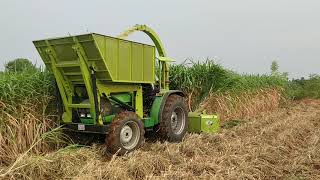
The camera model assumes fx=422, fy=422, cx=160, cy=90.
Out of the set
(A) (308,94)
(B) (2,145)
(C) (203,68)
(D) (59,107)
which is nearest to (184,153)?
(D) (59,107)

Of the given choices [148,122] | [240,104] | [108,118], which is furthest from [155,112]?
[240,104]

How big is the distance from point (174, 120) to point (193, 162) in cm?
262

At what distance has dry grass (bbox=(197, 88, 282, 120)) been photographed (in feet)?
40.0

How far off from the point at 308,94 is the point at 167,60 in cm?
2012

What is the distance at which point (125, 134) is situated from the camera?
7.04m

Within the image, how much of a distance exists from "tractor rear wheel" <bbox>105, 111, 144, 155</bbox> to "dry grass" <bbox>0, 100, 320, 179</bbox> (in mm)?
189

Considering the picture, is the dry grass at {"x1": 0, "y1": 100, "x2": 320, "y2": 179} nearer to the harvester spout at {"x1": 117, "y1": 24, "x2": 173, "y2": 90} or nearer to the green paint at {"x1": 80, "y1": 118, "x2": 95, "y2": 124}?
the green paint at {"x1": 80, "y1": 118, "x2": 95, "y2": 124}

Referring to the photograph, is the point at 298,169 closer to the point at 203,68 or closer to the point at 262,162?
the point at 262,162

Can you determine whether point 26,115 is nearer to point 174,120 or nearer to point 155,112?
point 155,112

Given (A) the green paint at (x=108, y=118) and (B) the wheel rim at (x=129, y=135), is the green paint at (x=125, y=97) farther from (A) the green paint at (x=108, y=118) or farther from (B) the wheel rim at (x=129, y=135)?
(B) the wheel rim at (x=129, y=135)

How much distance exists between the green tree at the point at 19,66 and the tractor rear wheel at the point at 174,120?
2643mm

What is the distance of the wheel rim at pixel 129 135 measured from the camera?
696 cm

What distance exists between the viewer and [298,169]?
20.9 feet

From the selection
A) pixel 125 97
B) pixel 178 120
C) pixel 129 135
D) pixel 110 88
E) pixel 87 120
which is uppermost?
pixel 110 88
